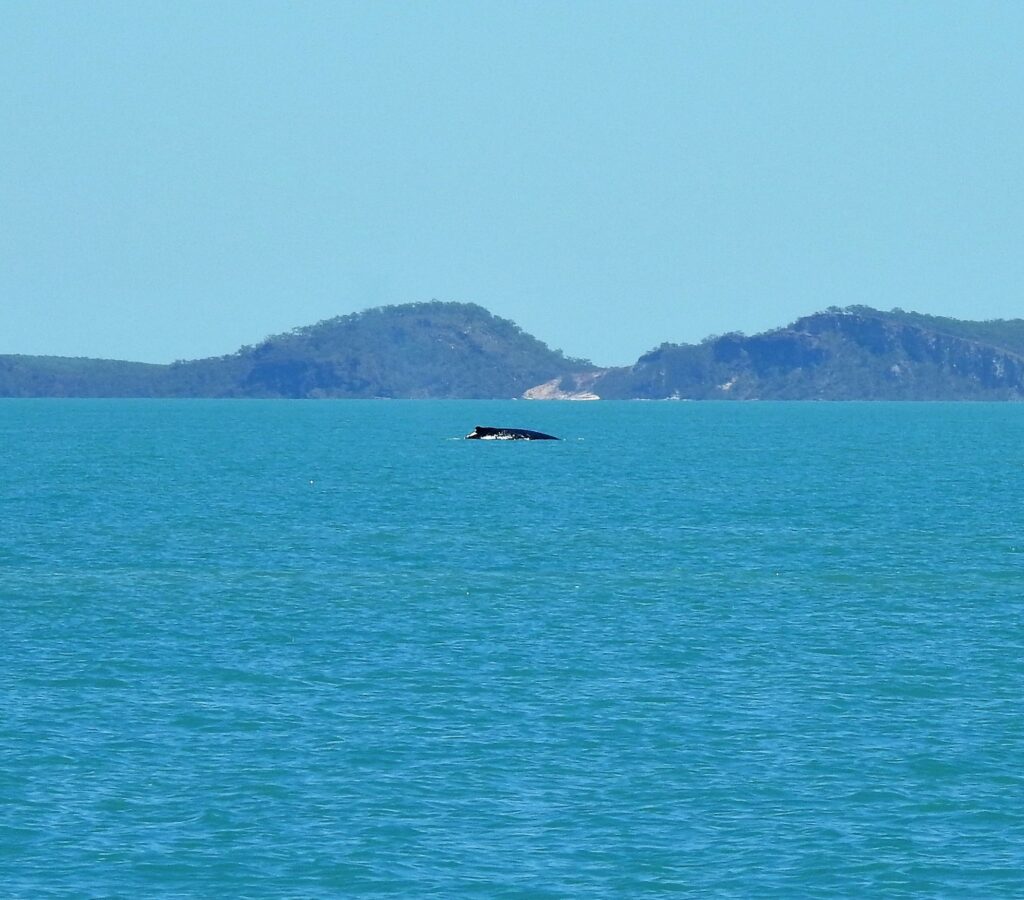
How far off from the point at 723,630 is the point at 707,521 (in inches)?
1665

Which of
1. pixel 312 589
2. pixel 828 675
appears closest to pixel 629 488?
pixel 312 589

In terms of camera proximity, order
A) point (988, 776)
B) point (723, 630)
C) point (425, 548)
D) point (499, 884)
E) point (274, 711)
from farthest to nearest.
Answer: point (425, 548)
point (723, 630)
point (274, 711)
point (988, 776)
point (499, 884)

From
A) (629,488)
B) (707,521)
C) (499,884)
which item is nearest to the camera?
(499,884)

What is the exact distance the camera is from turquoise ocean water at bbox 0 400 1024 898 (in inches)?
1192

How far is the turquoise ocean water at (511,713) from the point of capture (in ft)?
99.3

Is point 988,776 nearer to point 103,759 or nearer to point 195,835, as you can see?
point 195,835

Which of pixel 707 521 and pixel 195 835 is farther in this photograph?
pixel 707 521

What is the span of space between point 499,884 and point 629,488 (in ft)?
318

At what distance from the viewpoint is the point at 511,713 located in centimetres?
4131

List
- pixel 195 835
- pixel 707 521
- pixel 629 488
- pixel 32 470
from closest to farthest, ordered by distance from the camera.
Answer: pixel 195 835
pixel 707 521
pixel 629 488
pixel 32 470

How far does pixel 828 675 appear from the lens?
46.1 meters

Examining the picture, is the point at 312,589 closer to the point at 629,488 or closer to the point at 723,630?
the point at 723,630

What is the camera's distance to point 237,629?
54.3 m

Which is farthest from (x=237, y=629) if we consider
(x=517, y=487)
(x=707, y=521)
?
(x=517, y=487)
